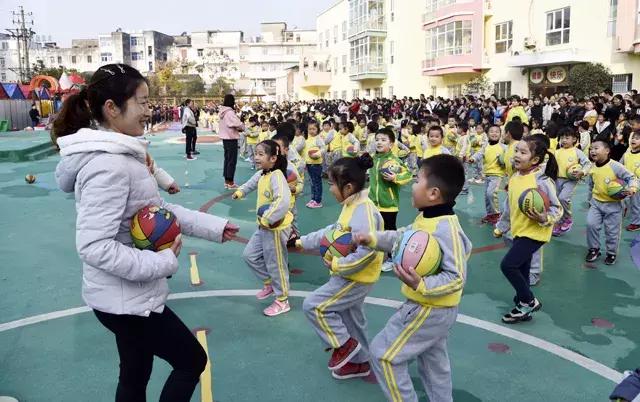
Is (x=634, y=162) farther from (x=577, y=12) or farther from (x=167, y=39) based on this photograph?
(x=167, y=39)

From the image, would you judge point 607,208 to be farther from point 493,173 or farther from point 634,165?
point 493,173

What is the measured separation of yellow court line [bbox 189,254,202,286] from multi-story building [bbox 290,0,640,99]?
20.3 m

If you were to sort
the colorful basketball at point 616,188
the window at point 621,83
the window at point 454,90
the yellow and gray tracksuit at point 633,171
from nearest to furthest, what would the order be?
the colorful basketball at point 616,188, the yellow and gray tracksuit at point 633,171, the window at point 621,83, the window at point 454,90

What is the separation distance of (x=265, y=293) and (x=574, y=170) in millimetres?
4819

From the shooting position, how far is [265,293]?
537 cm

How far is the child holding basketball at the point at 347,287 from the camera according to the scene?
371 centimetres

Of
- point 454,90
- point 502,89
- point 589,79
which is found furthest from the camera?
point 454,90

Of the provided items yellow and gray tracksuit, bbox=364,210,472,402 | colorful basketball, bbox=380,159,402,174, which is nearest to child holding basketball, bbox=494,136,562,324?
colorful basketball, bbox=380,159,402,174

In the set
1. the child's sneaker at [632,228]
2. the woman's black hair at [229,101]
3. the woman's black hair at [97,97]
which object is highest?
the woman's black hair at [229,101]

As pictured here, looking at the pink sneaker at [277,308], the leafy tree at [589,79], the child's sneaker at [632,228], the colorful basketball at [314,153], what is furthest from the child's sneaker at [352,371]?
the leafy tree at [589,79]

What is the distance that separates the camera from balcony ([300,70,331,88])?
5559 centimetres

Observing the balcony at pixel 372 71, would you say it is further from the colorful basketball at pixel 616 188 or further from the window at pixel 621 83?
the colorful basketball at pixel 616 188

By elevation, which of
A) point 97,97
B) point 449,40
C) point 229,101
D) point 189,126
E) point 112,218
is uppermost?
point 449,40

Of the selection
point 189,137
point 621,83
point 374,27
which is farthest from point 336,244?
point 374,27
